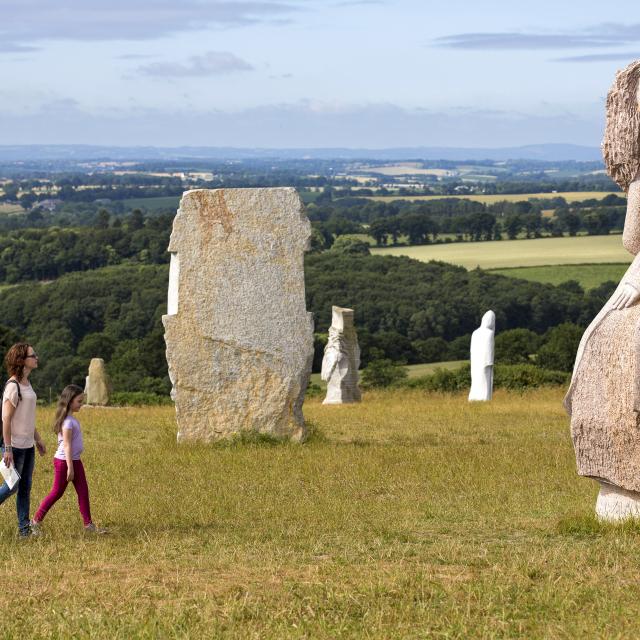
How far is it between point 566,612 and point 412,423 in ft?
39.4

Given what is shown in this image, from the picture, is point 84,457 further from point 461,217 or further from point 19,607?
point 461,217

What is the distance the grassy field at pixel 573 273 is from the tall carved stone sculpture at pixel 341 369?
39.8 meters

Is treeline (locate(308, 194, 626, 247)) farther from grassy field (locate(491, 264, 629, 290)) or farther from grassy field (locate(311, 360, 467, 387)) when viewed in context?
grassy field (locate(311, 360, 467, 387))

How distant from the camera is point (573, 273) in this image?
6744 cm

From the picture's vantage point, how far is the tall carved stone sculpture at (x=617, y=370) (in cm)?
883

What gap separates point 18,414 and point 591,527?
4.57m

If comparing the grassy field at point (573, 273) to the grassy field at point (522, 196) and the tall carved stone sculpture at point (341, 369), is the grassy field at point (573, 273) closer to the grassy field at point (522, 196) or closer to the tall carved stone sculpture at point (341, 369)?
the tall carved stone sculpture at point (341, 369)

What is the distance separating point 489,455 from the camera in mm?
14641

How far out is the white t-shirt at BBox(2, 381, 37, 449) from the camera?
9430 millimetres

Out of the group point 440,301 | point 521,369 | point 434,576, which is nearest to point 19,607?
point 434,576

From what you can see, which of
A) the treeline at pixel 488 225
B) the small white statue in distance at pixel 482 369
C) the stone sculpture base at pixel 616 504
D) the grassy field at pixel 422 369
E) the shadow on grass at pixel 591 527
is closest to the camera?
the shadow on grass at pixel 591 527

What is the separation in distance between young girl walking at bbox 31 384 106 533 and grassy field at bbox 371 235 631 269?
6196 centimetres

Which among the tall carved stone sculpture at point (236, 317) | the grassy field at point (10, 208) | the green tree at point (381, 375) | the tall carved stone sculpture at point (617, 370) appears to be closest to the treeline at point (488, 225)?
the green tree at point (381, 375)

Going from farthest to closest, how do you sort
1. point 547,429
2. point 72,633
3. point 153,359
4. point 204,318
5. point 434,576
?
point 153,359, point 547,429, point 204,318, point 434,576, point 72,633
